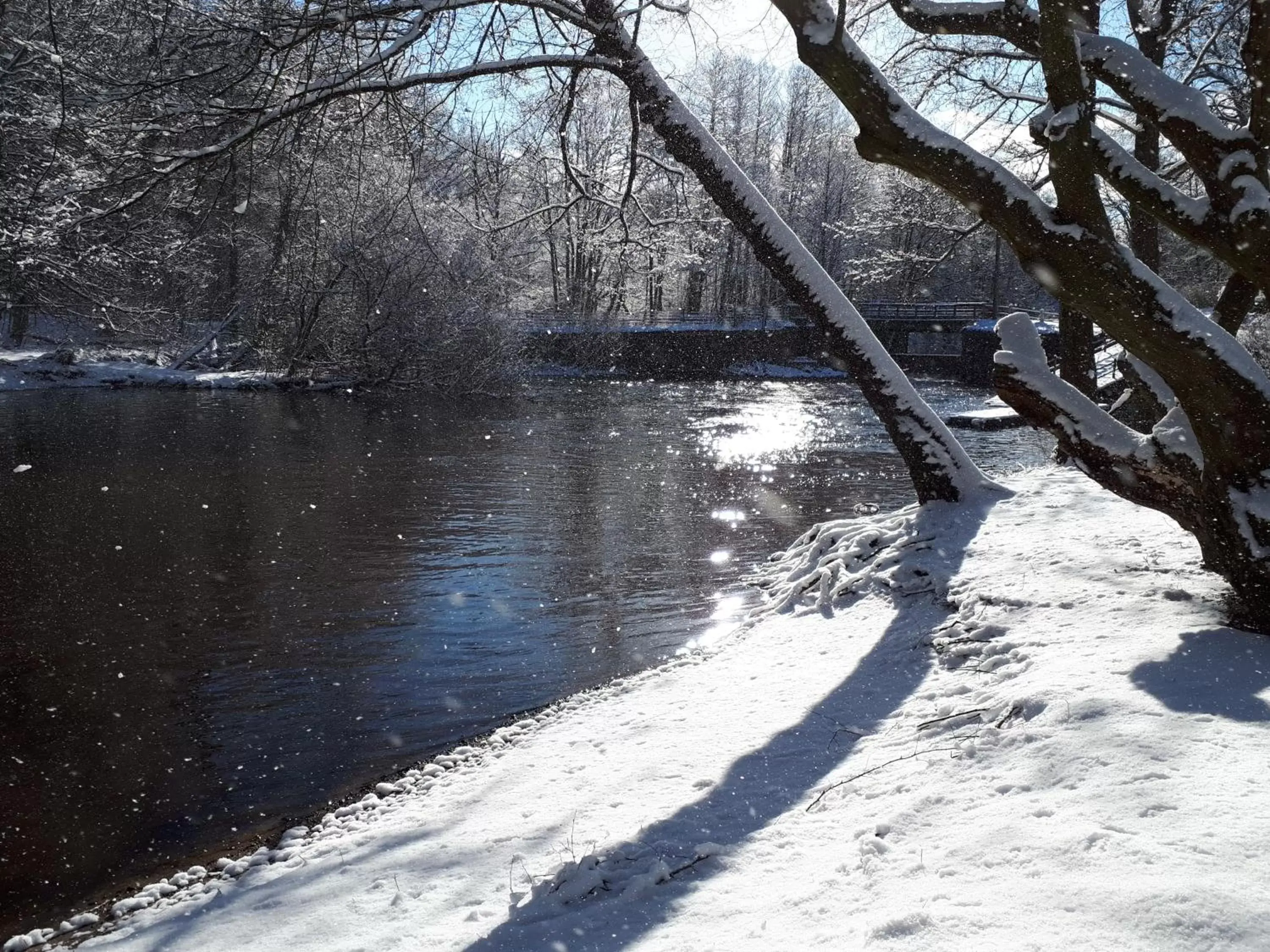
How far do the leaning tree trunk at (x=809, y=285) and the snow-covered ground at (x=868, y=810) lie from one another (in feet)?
6.73

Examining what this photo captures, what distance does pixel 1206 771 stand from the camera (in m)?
3.02

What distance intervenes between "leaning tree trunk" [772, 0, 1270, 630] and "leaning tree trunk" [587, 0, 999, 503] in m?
3.14

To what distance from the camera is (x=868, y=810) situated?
3525 mm

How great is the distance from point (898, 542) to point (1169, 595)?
2804 mm

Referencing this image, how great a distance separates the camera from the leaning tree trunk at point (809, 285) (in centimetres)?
829

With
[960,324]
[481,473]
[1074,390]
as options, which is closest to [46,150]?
[481,473]

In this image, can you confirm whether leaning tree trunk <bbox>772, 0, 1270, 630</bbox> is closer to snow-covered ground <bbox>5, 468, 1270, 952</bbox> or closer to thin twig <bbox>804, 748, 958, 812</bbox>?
snow-covered ground <bbox>5, 468, 1270, 952</bbox>

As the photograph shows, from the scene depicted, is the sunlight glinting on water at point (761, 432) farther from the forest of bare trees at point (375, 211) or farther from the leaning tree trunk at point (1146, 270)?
the leaning tree trunk at point (1146, 270)

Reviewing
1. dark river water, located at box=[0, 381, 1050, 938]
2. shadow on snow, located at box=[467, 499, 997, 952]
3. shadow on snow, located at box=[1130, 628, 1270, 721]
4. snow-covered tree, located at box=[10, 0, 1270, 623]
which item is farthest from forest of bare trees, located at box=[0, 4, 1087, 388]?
shadow on snow, located at box=[1130, 628, 1270, 721]

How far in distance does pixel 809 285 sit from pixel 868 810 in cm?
584

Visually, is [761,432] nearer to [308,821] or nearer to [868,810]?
[308,821]

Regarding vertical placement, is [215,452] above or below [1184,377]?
below

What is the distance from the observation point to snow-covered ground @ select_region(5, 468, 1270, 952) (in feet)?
8.52

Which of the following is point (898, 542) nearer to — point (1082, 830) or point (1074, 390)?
point (1074, 390)
